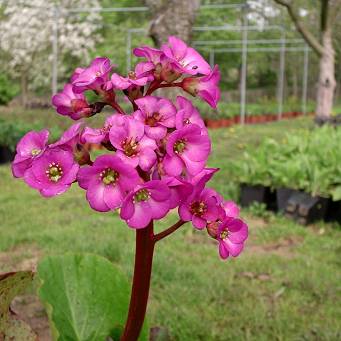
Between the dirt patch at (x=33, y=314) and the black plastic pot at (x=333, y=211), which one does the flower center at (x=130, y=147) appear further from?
the black plastic pot at (x=333, y=211)

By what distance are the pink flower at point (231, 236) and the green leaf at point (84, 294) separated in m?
0.47

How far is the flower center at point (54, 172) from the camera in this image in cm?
107

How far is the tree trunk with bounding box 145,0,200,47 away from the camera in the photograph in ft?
23.8

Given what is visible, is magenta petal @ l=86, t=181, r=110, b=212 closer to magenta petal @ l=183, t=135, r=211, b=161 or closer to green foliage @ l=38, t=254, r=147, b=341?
magenta petal @ l=183, t=135, r=211, b=161

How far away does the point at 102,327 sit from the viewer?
156 centimetres

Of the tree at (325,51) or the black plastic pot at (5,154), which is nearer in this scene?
the black plastic pot at (5,154)

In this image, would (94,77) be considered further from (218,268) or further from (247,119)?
(247,119)

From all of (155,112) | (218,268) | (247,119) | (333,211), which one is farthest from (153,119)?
(247,119)

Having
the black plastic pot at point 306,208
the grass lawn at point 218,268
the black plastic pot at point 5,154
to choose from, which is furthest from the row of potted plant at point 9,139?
the black plastic pot at point 306,208

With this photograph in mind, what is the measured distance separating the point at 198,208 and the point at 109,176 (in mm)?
193

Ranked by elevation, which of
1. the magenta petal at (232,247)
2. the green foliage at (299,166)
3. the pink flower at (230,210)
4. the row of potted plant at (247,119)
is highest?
the pink flower at (230,210)

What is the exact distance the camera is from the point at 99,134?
110 cm

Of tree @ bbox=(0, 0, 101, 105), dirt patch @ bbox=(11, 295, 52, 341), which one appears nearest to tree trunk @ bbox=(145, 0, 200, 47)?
dirt patch @ bbox=(11, 295, 52, 341)

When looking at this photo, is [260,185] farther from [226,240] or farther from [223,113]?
[223,113]
